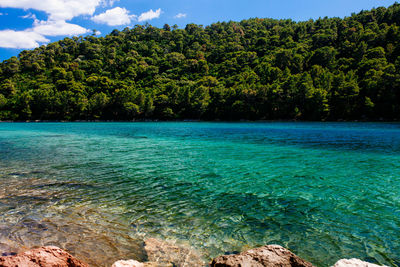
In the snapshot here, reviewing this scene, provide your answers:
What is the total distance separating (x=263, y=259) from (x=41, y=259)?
12.5 feet

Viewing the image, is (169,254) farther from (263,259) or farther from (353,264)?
(353,264)

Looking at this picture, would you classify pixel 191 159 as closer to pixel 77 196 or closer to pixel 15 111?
pixel 77 196

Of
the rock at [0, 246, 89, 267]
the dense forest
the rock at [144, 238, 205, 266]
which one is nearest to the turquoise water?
the rock at [144, 238, 205, 266]

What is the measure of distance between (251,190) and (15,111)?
143m

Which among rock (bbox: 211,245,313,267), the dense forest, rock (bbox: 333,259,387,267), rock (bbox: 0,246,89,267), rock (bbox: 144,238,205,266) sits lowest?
rock (bbox: 144,238,205,266)

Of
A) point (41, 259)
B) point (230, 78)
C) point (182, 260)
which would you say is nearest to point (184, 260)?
point (182, 260)

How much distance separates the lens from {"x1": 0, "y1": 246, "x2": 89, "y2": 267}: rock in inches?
138

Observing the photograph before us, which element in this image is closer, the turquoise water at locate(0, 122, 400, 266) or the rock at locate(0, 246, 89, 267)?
the rock at locate(0, 246, 89, 267)

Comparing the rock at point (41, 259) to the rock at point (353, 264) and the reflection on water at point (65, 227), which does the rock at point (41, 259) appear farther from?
the rock at point (353, 264)

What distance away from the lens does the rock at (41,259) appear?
138 inches

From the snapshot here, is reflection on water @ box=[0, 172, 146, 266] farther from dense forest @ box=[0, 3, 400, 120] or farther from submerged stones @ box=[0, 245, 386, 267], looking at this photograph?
dense forest @ box=[0, 3, 400, 120]

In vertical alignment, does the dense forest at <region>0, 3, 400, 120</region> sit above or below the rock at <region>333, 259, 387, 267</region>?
above

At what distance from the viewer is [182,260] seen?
5.20m

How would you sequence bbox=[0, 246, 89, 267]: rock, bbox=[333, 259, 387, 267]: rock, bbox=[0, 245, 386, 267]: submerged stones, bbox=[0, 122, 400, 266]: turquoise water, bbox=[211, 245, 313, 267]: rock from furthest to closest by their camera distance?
bbox=[0, 122, 400, 266]: turquoise water, bbox=[211, 245, 313, 267]: rock, bbox=[333, 259, 387, 267]: rock, bbox=[0, 245, 386, 267]: submerged stones, bbox=[0, 246, 89, 267]: rock
